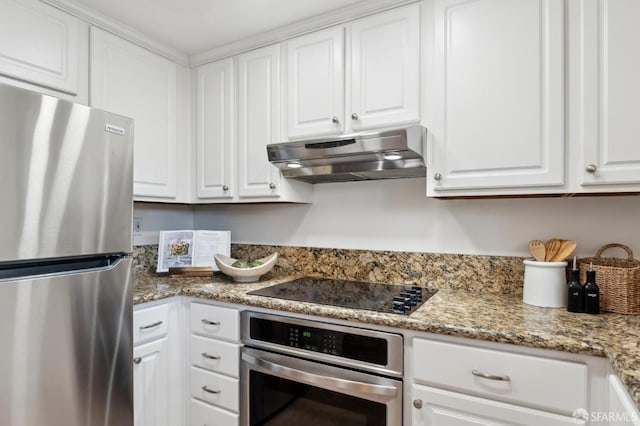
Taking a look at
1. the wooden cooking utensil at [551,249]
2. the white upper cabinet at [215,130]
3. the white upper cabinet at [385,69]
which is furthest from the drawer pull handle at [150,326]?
the wooden cooking utensil at [551,249]

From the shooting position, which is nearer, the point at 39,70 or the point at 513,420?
the point at 513,420

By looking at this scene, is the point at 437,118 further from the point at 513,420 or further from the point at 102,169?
the point at 102,169

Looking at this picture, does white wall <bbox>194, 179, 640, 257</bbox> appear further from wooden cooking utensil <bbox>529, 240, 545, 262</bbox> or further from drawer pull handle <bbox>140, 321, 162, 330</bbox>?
drawer pull handle <bbox>140, 321, 162, 330</bbox>

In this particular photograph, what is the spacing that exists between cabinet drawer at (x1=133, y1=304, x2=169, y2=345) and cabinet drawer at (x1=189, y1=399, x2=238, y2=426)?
39cm

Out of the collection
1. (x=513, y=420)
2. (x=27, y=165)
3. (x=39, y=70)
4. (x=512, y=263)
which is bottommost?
(x=513, y=420)

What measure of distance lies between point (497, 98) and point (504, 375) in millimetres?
990

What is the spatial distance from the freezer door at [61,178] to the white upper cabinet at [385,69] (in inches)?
39.4

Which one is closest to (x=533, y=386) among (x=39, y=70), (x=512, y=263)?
(x=512, y=263)

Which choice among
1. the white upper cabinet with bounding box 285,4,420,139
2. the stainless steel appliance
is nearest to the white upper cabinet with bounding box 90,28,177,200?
the white upper cabinet with bounding box 285,4,420,139

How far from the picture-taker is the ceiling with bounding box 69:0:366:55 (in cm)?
162

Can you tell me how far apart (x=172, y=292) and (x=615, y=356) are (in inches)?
65.3

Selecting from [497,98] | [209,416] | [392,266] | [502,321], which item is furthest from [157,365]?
[497,98]

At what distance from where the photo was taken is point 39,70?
1.47 m

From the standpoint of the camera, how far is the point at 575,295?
1.27 m
